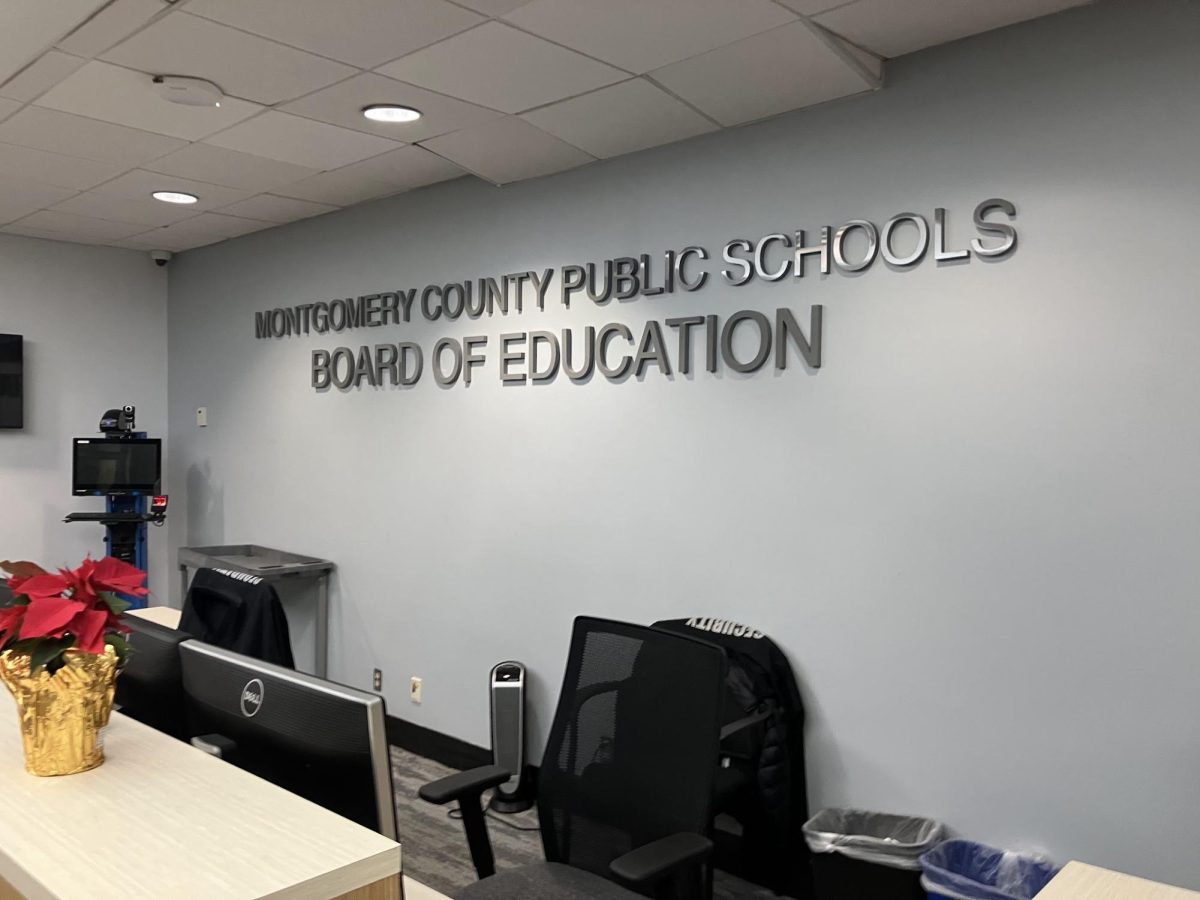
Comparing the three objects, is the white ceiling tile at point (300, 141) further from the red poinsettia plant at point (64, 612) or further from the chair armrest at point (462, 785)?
the chair armrest at point (462, 785)

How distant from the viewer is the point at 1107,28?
2.41 meters

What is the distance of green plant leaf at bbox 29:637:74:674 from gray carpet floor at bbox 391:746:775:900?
1.73 m

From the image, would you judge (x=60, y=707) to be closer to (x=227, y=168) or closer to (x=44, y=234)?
(x=227, y=168)

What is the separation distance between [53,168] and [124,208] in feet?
2.52

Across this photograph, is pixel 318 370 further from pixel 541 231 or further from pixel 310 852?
pixel 310 852

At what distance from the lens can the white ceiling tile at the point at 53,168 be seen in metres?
3.72

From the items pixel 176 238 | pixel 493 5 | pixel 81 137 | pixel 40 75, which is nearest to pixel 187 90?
pixel 40 75

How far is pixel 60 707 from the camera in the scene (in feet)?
5.18

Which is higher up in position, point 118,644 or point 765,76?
point 765,76

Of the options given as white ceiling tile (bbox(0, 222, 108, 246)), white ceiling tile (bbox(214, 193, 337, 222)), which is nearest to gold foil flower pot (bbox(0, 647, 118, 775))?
white ceiling tile (bbox(214, 193, 337, 222))

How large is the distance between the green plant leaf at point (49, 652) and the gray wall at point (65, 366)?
181 inches

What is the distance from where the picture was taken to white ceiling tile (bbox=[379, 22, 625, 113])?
252cm

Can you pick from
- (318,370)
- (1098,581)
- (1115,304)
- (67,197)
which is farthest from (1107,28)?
(67,197)

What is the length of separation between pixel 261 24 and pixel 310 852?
2060 mm
